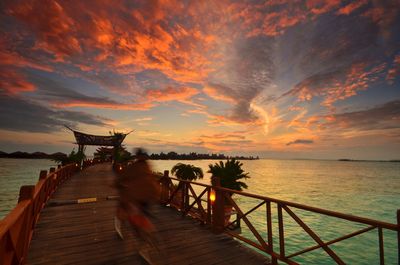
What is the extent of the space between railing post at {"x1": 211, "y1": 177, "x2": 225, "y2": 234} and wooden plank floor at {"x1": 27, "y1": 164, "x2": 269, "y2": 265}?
0.28 meters

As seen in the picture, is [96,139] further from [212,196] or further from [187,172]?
[212,196]

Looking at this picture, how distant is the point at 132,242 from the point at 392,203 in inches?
2015

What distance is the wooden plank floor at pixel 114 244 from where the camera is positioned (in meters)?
4.35

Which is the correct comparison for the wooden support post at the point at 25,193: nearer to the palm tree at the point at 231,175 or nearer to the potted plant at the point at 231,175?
the potted plant at the point at 231,175

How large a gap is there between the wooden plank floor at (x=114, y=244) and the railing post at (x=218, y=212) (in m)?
0.28

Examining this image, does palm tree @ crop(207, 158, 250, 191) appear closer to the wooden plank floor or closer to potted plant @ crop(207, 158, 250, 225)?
potted plant @ crop(207, 158, 250, 225)

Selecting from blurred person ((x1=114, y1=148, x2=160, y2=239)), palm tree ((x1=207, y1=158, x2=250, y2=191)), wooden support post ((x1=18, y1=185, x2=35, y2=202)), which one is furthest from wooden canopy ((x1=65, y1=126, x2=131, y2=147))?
blurred person ((x1=114, y1=148, x2=160, y2=239))

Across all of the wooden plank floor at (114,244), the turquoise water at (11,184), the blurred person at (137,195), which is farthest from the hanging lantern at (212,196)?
the turquoise water at (11,184)

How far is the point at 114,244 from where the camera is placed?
197 inches

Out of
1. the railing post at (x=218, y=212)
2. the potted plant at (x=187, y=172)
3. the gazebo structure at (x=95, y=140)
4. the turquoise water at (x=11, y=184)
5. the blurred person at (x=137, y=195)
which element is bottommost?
the turquoise water at (x=11, y=184)

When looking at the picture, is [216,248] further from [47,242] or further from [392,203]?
[392,203]

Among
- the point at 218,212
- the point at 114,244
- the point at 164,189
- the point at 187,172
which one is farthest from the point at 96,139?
the point at 218,212

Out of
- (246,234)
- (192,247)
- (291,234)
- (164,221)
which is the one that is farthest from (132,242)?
(291,234)

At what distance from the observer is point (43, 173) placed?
7.32 metres
